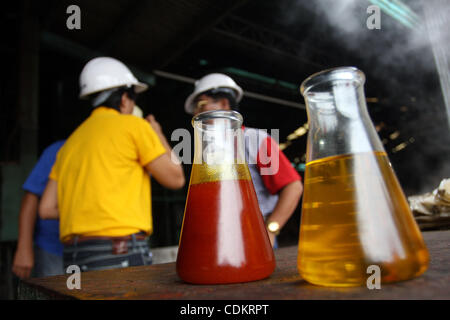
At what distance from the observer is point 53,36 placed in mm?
3781

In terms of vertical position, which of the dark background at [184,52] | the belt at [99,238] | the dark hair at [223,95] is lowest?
the belt at [99,238]

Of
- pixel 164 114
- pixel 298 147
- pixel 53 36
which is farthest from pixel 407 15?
pixel 298 147

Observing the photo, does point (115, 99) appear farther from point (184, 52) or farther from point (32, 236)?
point (184, 52)

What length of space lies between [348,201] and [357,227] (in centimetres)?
3

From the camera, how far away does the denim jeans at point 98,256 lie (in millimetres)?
1276

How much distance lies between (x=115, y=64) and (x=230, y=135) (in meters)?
1.60

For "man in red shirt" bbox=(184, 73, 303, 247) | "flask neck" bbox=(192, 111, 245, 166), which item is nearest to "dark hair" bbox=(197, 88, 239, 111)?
"man in red shirt" bbox=(184, 73, 303, 247)

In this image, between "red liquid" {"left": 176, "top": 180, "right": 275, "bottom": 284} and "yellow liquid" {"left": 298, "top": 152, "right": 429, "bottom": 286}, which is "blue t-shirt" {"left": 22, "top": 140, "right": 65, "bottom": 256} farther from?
"yellow liquid" {"left": 298, "top": 152, "right": 429, "bottom": 286}

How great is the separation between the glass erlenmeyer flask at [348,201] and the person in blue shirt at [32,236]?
6.53ft

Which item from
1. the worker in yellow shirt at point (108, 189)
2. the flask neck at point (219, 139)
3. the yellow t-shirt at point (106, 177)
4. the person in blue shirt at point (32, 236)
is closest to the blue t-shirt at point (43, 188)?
the person in blue shirt at point (32, 236)

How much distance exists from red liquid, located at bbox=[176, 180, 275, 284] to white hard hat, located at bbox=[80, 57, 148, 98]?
1.40m

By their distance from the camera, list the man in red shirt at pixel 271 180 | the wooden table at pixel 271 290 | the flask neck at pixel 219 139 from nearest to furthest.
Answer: the wooden table at pixel 271 290, the flask neck at pixel 219 139, the man in red shirt at pixel 271 180

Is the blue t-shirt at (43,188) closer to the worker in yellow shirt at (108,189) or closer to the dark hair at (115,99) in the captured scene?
the worker in yellow shirt at (108,189)

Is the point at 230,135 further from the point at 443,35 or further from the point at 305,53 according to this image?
the point at 305,53
